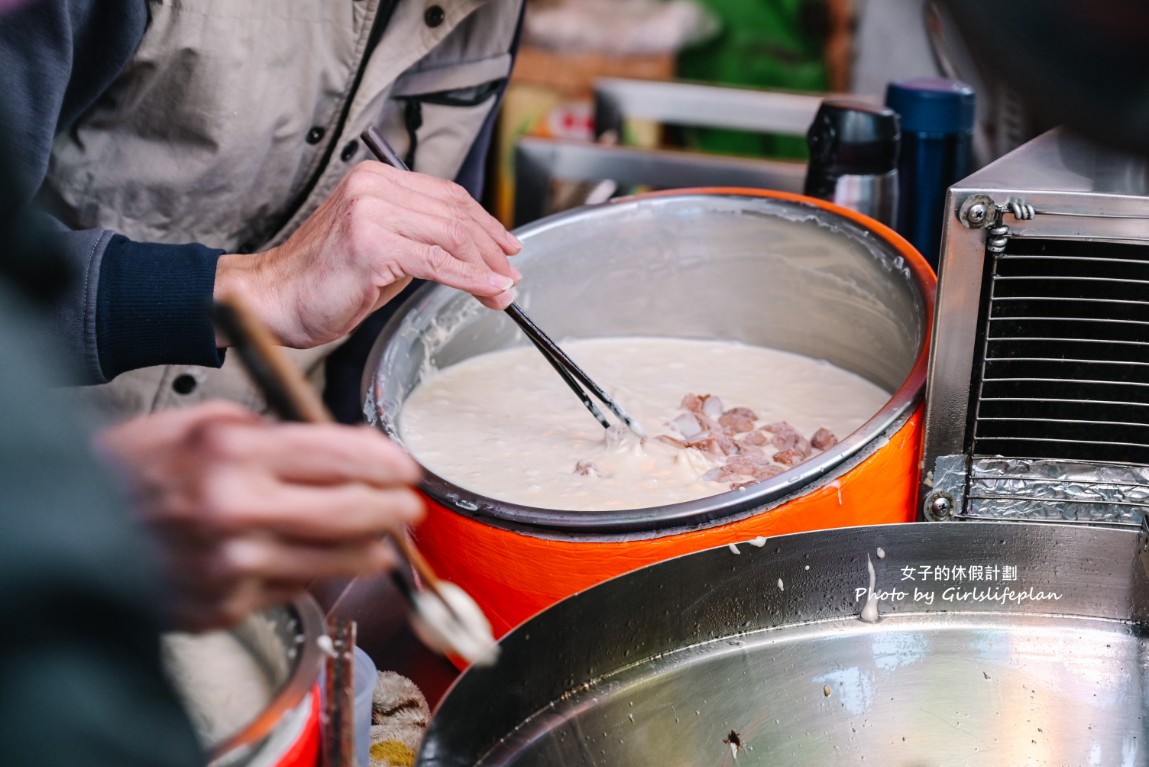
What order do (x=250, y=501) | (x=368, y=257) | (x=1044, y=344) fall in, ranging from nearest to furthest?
(x=250, y=501)
(x=1044, y=344)
(x=368, y=257)

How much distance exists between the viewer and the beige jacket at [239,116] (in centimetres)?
139

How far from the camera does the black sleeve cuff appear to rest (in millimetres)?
1234

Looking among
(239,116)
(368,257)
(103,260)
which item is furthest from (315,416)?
(239,116)

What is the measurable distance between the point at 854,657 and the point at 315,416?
0.65 meters

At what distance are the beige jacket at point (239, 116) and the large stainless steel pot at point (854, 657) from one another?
0.80m

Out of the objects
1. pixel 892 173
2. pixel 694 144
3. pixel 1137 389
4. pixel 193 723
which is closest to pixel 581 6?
pixel 694 144

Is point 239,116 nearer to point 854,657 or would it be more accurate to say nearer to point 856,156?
point 856,156

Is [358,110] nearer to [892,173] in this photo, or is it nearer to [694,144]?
[892,173]

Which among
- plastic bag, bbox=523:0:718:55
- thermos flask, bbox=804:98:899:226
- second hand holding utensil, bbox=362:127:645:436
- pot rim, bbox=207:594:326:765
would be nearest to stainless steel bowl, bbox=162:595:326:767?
pot rim, bbox=207:594:326:765

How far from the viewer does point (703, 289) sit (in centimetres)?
174

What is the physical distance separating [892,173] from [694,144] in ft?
7.15

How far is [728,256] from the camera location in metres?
1.69

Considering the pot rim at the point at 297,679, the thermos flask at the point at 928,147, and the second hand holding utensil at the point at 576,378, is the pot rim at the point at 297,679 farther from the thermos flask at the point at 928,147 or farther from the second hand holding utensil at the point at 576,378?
the thermos flask at the point at 928,147

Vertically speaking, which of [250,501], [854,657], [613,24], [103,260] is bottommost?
[854,657]
